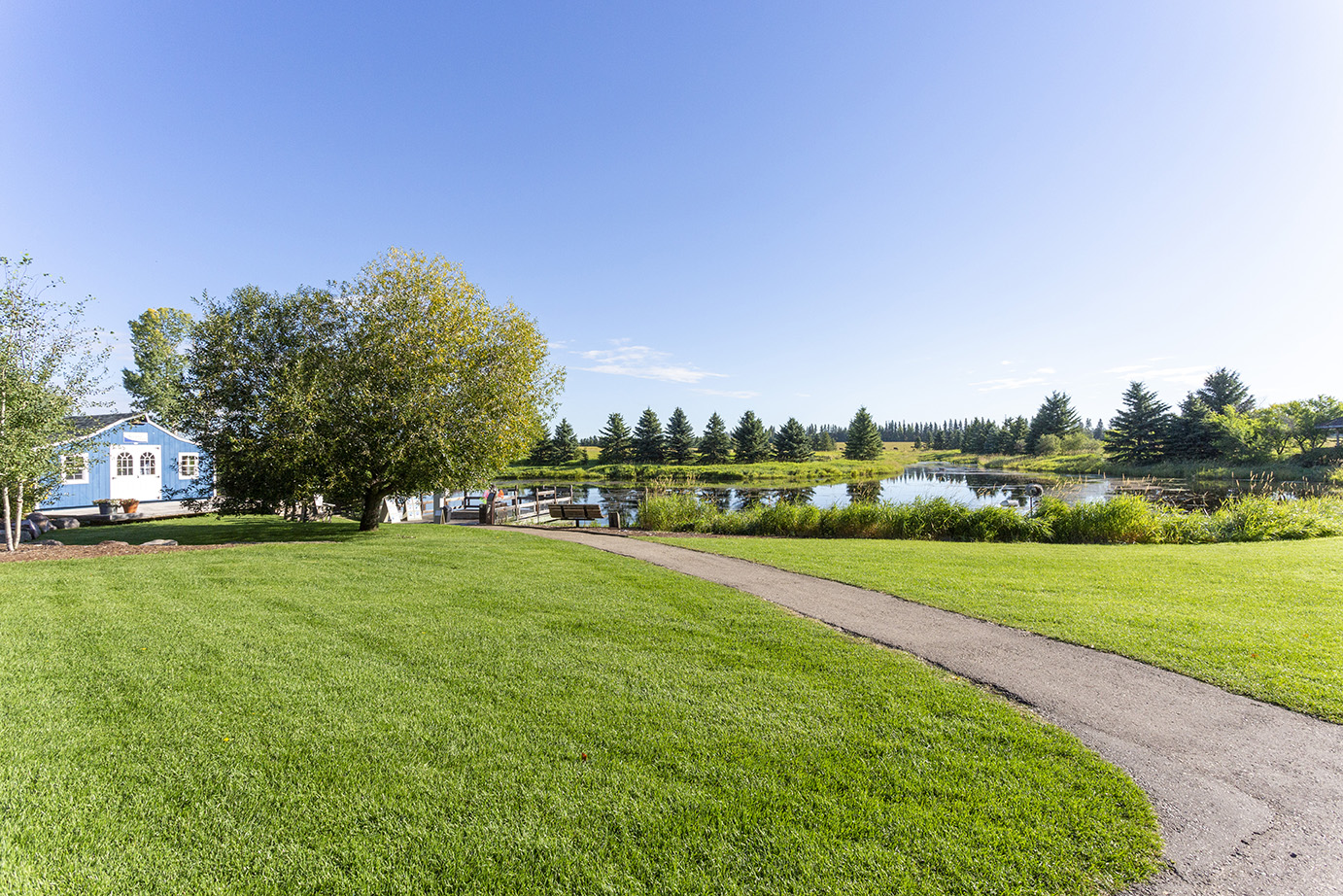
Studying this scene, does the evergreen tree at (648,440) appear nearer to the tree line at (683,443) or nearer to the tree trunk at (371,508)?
the tree line at (683,443)

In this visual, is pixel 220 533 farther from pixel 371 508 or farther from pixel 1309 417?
pixel 1309 417

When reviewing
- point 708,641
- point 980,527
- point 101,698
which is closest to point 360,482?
point 101,698

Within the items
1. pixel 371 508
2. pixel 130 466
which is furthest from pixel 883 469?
pixel 130 466

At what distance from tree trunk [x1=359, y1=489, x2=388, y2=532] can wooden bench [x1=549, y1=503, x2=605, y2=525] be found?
732 centimetres

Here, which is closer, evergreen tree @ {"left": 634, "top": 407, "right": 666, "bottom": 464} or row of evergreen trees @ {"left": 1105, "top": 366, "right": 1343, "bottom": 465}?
row of evergreen trees @ {"left": 1105, "top": 366, "right": 1343, "bottom": 465}

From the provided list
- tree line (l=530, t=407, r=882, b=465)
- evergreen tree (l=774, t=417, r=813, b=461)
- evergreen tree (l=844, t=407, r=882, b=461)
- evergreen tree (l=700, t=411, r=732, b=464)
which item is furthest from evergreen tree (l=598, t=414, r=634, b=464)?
evergreen tree (l=844, t=407, r=882, b=461)

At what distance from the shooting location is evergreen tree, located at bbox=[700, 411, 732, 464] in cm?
6812

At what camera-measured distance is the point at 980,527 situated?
13.3 metres

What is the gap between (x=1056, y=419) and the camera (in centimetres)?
7150

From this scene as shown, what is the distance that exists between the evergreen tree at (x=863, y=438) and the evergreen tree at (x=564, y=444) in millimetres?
35861

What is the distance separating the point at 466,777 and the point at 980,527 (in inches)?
530

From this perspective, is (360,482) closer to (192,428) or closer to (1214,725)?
(192,428)

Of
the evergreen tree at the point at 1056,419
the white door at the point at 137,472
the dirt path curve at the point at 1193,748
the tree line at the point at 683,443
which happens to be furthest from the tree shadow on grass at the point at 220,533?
the evergreen tree at the point at 1056,419

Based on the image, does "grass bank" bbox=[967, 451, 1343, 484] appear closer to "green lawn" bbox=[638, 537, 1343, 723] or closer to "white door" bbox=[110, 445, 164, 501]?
"green lawn" bbox=[638, 537, 1343, 723]
